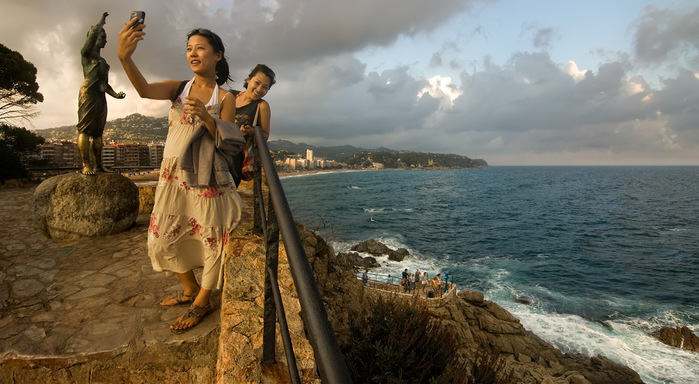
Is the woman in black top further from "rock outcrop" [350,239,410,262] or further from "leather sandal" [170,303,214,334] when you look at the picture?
"rock outcrop" [350,239,410,262]

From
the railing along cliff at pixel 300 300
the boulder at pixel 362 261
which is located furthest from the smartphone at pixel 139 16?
the boulder at pixel 362 261

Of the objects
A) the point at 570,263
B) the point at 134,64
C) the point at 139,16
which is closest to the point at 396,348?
the point at 134,64

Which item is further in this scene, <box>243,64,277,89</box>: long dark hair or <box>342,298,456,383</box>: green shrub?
<box>243,64,277,89</box>: long dark hair

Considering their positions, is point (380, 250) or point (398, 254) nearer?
point (398, 254)

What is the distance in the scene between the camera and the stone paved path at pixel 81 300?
81.4 inches

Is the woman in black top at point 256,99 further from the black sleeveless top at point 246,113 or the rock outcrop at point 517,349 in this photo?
the rock outcrop at point 517,349

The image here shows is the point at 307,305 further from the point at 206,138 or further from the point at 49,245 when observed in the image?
the point at 49,245

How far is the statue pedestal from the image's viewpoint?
4195 millimetres

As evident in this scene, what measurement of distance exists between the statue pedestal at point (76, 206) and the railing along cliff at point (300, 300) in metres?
3.72

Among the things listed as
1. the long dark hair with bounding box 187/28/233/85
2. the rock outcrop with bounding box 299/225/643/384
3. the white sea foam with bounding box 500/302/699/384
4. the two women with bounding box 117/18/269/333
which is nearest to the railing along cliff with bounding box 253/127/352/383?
the two women with bounding box 117/18/269/333

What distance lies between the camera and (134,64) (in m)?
2.08

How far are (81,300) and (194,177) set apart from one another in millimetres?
1639

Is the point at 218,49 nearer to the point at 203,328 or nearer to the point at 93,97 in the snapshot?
the point at 203,328

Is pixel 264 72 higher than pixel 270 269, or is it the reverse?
pixel 264 72
